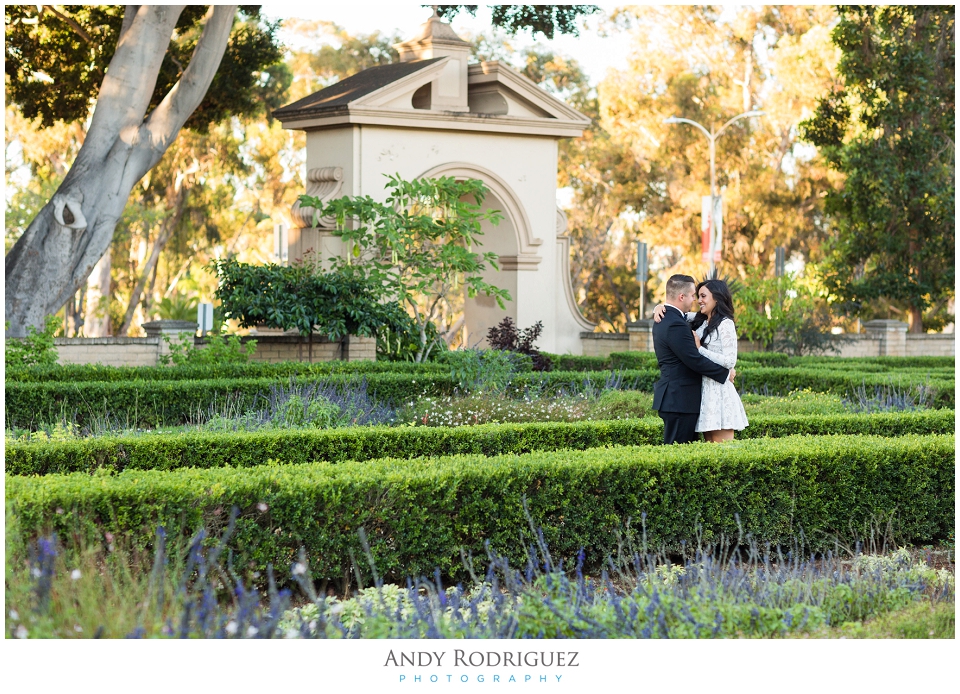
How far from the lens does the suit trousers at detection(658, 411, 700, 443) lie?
7.25 meters

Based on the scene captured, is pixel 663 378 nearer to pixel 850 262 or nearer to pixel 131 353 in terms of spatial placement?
pixel 131 353

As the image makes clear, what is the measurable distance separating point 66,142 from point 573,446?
29.4m

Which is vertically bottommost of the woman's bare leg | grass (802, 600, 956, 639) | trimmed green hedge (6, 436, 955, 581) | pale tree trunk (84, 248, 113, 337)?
grass (802, 600, 956, 639)

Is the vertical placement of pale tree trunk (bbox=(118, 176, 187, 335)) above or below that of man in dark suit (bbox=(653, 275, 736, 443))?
above

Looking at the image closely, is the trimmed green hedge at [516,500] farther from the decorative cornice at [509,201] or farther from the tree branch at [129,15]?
the decorative cornice at [509,201]

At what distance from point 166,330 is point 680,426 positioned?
34.8 feet

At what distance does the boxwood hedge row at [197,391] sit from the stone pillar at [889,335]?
11.5 metres

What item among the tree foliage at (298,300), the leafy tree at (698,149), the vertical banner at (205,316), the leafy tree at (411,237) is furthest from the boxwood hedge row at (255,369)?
the leafy tree at (698,149)

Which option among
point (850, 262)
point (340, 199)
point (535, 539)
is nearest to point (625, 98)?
point (850, 262)

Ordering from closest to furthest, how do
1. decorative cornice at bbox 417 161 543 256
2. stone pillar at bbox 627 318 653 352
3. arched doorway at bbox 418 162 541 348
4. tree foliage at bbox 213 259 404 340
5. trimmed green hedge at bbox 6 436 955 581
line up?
trimmed green hedge at bbox 6 436 955 581, tree foliage at bbox 213 259 404 340, decorative cornice at bbox 417 161 543 256, arched doorway at bbox 418 162 541 348, stone pillar at bbox 627 318 653 352

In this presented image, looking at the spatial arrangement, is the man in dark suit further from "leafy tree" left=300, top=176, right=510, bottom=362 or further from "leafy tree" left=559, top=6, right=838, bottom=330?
"leafy tree" left=559, top=6, right=838, bottom=330

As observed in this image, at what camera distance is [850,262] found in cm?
2569

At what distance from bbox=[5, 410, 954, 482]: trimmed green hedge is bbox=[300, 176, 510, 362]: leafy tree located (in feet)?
28.4
